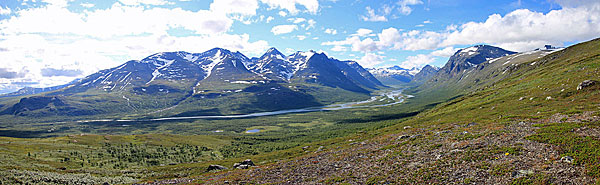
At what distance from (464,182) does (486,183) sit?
1.47 meters

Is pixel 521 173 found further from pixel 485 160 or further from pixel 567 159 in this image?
pixel 485 160

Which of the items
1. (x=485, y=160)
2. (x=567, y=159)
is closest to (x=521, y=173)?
(x=567, y=159)

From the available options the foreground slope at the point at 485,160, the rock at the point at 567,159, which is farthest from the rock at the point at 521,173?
the rock at the point at 567,159

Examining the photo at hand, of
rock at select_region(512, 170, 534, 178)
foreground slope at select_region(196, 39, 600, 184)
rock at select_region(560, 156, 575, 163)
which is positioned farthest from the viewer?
rock at select_region(512, 170, 534, 178)

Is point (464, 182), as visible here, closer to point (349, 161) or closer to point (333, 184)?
point (333, 184)

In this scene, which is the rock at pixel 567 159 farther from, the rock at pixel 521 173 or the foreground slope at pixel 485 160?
the rock at pixel 521 173

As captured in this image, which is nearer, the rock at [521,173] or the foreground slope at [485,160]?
the foreground slope at [485,160]

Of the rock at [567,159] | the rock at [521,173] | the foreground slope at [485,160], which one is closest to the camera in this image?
the foreground slope at [485,160]

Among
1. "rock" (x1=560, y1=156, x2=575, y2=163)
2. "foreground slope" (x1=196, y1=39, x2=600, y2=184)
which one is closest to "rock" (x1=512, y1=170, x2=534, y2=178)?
"foreground slope" (x1=196, y1=39, x2=600, y2=184)

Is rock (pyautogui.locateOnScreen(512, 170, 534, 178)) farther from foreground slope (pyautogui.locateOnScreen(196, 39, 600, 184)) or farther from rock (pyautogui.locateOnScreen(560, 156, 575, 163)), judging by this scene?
rock (pyautogui.locateOnScreen(560, 156, 575, 163))

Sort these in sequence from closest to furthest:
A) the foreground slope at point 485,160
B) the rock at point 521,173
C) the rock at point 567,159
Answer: the foreground slope at point 485,160, the rock at point 567,159, the rock at point 521,173

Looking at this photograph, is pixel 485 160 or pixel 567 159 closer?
pixel 567 159

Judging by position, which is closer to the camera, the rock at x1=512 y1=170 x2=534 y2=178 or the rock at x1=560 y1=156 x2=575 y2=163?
the rock at x1=560 y1=156 x2=575 y2=163

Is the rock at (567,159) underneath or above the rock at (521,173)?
above
